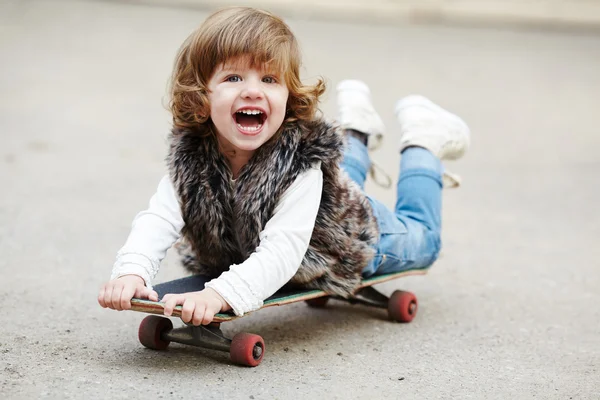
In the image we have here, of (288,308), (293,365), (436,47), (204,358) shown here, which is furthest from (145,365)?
(436,47)

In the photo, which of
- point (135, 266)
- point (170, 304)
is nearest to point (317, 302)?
point (135, 266)

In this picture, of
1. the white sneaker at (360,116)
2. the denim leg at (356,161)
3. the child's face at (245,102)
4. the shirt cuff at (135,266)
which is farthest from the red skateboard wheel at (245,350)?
the white sneaker at (360,116)

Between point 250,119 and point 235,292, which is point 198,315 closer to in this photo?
point 235,292

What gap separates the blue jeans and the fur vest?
0.21 meters

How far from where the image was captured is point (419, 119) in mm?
3195

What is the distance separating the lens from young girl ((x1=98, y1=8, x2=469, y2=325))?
232cm

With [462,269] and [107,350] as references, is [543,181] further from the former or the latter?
[107,350]

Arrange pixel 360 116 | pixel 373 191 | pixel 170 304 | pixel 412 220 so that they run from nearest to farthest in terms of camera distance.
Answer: pixel 170 304 → pixel 412 220 → pixel 360 116 → pixel 373 191

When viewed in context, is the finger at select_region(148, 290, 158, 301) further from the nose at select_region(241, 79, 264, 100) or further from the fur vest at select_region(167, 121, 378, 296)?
the nose at select_region(241, 79, 264, 100)

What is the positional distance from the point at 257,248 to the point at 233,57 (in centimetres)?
50

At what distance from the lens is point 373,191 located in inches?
186

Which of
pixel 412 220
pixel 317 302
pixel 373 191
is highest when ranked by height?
pixel 373 191

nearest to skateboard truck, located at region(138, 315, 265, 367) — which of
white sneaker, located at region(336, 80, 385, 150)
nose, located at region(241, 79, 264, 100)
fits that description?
nose, located at region(241, 79, 264, 100)

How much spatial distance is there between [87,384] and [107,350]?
314 millimetres
